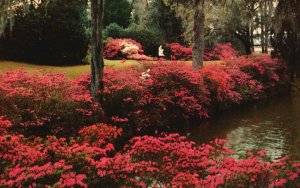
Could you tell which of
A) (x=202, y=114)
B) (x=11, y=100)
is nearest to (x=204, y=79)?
(x=202, y=114)

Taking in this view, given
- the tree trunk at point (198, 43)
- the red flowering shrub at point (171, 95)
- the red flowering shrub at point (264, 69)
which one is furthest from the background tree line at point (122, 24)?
the red flowering shrub at point (171, 95)

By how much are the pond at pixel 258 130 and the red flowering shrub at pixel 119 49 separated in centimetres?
811

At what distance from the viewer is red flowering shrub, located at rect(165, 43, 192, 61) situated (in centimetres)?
2832

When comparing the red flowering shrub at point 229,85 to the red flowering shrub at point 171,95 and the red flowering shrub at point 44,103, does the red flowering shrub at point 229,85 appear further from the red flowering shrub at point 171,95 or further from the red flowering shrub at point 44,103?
the red flowering shrub at point 44,103

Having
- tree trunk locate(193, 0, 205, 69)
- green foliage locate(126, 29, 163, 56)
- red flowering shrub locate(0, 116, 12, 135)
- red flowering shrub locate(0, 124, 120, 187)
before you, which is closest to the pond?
tree trunk locate(193, 0, 205, 69)

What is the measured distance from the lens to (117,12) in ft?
124

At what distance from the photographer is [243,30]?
3234cm

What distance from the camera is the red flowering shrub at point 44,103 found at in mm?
10602

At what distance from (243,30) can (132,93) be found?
2135 centimetres

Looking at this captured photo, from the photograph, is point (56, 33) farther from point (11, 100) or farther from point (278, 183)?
point (278, 183)

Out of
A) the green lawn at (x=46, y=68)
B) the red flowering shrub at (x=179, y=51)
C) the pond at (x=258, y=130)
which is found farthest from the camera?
the red flowering shrub at (x=179, y=51)

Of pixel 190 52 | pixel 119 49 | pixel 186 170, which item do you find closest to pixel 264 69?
pixel 190 52

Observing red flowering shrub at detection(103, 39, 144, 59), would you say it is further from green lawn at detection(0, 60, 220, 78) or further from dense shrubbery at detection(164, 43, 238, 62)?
green lawn at detection(0, 60, 220, 78)

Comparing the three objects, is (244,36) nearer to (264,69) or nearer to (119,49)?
(264,69)
